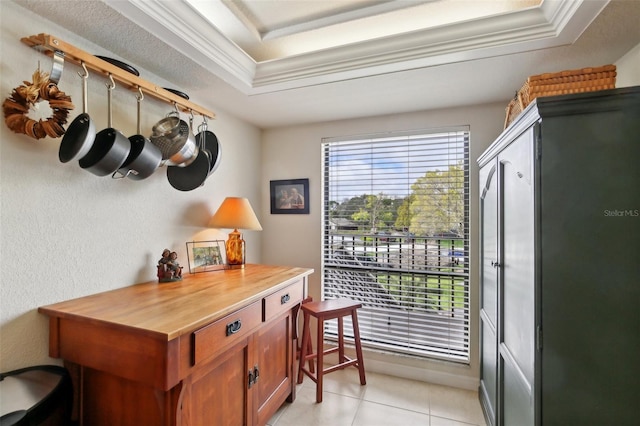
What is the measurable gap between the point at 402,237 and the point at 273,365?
1.39 metres

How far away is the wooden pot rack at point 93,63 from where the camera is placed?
1162 mm

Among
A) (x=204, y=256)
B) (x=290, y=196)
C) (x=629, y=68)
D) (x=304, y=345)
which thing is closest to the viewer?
(x=629, y=68)

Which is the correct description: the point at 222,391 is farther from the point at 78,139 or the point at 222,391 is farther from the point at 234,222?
the point at 78,139

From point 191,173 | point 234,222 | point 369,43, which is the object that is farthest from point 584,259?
point 191,173

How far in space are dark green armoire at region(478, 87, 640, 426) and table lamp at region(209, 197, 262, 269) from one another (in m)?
1.68

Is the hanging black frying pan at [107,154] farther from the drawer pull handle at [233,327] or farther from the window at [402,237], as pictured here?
the window at [402,237]

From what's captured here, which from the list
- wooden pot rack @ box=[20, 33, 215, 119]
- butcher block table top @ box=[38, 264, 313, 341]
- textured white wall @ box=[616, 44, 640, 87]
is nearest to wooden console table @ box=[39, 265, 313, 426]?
butcher block table top @ box=[38, 264, 313, 341]

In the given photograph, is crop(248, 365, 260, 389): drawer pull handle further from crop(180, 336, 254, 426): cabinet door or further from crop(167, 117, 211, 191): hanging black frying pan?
crop(167, 117, 211, 191): hanging black frying pan

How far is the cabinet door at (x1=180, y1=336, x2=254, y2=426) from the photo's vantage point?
1216mm

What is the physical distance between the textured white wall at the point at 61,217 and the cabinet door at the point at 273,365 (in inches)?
31.5

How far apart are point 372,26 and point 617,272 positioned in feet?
5.23

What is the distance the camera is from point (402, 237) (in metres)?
2.49

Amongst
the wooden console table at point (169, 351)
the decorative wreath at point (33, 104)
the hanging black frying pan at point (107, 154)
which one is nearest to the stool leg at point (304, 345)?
the wooden console table at point (169, 351)

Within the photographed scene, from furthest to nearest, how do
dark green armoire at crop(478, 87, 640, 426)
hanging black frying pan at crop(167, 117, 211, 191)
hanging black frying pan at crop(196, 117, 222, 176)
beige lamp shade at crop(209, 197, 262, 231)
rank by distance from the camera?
beige lamp shade at crop(209, 197, 262, 231), hanging black frying pan at crop(196, 117, 222, 176), hanging black frying pan at crop(167, 117, 211, 191), dark green armoire at crop(478, 87, 640, 426)
